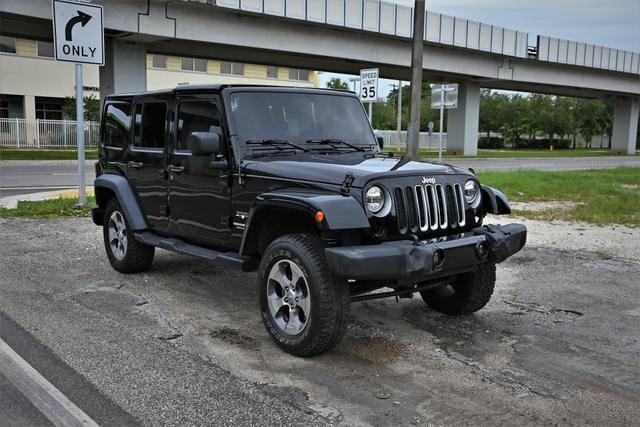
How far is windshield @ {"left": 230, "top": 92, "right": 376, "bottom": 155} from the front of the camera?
213 inches

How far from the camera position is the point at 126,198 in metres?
6.65

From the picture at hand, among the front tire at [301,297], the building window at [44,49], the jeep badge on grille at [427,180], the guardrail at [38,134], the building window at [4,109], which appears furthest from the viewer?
the building window at [4,109]

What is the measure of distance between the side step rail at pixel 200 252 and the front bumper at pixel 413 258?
44.0 inches

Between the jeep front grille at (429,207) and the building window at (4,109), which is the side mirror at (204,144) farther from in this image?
the building window at (4,109)

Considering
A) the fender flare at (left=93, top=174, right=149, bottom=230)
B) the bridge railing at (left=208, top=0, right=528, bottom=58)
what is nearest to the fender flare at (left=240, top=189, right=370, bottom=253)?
the fender flare at (left=93, top=174, right=149, bottom=230)

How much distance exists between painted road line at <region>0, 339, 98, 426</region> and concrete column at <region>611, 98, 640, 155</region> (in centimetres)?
5770

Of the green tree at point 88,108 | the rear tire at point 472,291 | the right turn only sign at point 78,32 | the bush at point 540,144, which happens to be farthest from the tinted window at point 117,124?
the bush at point 540,144

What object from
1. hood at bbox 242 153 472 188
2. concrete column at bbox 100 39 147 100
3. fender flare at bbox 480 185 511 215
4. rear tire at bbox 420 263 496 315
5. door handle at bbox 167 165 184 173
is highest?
concrete column at bbox 100 39 147 100

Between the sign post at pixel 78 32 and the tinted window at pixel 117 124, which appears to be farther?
the sign post at pixel 78 32

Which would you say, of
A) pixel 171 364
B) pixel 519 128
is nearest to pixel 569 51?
pixel 519 128

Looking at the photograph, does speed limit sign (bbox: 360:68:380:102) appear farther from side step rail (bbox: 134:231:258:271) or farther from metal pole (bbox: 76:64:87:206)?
side step rail (bbox: 134:231:258:271)

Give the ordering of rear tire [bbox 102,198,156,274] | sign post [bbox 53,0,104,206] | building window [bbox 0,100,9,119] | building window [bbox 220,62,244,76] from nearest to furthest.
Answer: rear tire [bbox 102,198,156,274], sign post [bbox 53,0,104,206], building window [bbox 0,100,9,119], building window [bbox 220,62,244,76]

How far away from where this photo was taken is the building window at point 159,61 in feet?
163

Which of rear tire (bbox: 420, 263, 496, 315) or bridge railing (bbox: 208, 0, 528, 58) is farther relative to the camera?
bridge railing (bbox: 208, 0, 528, 58)
